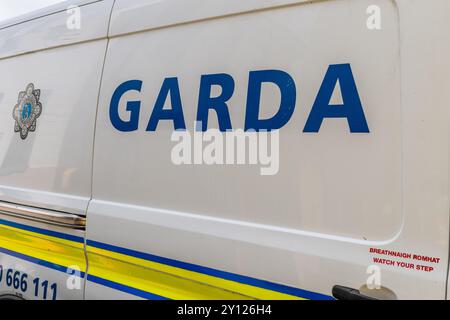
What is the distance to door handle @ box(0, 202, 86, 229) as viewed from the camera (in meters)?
1.85

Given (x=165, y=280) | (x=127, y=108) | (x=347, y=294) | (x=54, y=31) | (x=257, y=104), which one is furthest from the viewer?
(x=54, y=31)

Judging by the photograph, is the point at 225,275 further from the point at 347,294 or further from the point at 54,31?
the point at 54,31

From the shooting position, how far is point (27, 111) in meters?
2.23

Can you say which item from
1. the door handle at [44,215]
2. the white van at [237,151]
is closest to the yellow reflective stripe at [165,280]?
the white van at [237,151]

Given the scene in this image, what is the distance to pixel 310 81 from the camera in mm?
1302

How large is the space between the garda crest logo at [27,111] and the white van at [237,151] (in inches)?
1.4

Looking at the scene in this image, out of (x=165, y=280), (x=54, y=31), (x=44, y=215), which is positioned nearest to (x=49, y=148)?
(x=44, y=215)

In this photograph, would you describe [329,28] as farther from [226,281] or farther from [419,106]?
[226,281]

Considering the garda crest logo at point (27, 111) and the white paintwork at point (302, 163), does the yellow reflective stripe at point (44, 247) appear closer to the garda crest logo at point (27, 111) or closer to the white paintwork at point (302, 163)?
the white paintwork at point (302, 163)

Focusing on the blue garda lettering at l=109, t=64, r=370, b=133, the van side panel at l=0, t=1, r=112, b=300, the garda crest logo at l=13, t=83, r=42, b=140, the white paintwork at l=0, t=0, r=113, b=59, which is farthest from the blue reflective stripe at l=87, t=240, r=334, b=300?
the white paintwork at l=0, t=0, r=113, b=59

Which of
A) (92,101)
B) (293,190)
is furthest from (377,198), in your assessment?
(92,101)

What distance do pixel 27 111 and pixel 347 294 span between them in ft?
6.64

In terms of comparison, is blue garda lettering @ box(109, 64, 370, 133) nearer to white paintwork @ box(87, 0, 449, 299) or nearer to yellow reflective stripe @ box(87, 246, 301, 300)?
white paintwork @ box(87, 0, 449, 299)

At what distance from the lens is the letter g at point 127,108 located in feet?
5.61
